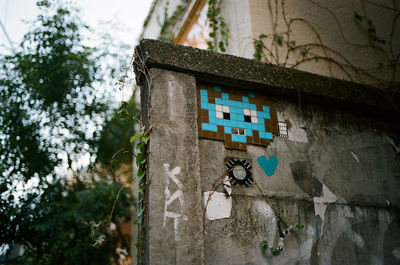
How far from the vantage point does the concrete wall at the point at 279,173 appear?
7.11 ft

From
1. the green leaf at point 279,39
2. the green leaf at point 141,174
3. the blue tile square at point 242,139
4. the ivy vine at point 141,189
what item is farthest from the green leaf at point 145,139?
the green leaf at point 279,39

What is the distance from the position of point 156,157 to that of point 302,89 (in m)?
1.30

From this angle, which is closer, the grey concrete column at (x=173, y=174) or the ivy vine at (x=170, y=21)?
the grey concrete column at (x=173, y=174)

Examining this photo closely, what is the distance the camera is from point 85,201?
5332mm

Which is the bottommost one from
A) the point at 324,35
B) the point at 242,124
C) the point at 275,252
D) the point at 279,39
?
the point at 275,252

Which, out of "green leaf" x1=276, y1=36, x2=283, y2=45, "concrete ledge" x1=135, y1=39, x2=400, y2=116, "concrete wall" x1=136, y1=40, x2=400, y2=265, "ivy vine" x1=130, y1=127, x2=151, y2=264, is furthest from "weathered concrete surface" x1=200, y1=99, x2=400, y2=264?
"green leaf" x1=276, y1=36, x2=283, y2=45

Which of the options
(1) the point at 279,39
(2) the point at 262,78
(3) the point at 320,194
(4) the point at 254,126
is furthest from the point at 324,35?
(3) the point at 320,194

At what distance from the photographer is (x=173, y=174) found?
2195 millimetres

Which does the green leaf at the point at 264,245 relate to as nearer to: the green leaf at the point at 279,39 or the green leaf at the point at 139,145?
the green leaf at the point at 139,145

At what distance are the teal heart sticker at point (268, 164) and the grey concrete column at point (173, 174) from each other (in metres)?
0.50

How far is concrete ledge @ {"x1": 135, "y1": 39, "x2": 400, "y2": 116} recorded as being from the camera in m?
2.47

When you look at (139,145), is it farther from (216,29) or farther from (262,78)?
(216,29)

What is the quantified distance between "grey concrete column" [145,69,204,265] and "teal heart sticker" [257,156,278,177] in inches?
19.5

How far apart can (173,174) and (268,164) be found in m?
0.73
